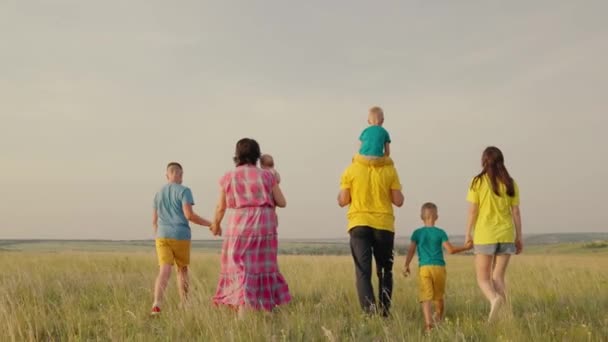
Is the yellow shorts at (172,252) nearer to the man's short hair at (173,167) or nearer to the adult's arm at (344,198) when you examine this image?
the man's short hair at (173,167)

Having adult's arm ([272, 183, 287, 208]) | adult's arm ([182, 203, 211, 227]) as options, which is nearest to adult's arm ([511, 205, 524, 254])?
adult's arm ([272, 183, 287, 208])

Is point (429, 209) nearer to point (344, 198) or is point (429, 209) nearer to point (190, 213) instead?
point (344, 198)

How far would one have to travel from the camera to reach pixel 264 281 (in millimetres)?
6473

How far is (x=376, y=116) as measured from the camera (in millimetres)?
6672

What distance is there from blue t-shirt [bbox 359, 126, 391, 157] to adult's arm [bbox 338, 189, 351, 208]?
52 centimetres

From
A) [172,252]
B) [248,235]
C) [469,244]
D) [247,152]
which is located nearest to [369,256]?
[469,244]

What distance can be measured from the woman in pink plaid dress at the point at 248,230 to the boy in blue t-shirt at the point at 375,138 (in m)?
1.18

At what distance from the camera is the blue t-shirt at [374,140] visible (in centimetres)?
654

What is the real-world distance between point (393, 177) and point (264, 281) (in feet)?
6.48

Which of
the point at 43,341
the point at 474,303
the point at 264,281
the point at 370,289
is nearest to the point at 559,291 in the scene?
the point at 474,303

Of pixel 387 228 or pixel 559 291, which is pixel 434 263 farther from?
pixel 559 291

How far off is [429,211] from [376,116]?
131 cm

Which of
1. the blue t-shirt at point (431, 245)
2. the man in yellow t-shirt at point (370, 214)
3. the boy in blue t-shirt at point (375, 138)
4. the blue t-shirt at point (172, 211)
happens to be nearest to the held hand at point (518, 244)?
the blue t-shirt at point (431, 245)

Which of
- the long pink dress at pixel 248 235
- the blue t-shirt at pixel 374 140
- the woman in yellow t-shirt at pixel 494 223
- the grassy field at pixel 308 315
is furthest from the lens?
the blue t-shirt at pixel 374 140
